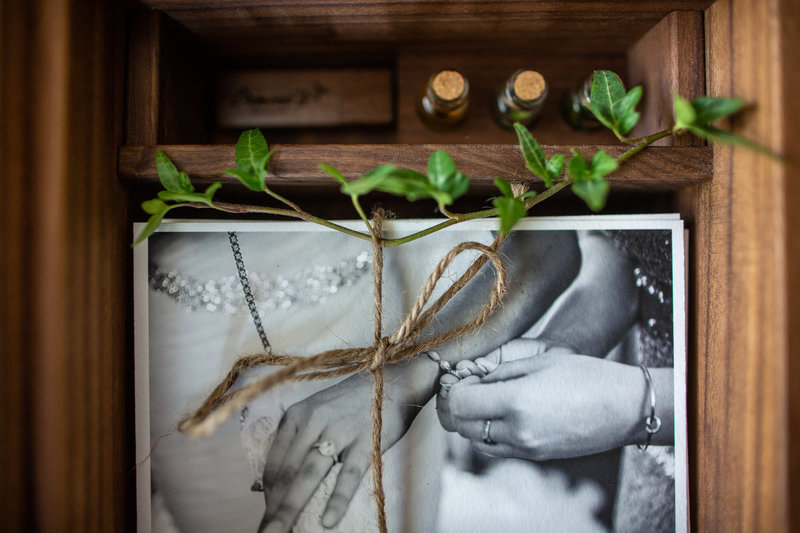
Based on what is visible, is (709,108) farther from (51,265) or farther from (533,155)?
(51,265)

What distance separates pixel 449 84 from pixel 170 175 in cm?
30

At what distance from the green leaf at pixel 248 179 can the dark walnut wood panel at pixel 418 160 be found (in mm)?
24

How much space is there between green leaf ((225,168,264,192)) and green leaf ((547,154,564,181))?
26 cm

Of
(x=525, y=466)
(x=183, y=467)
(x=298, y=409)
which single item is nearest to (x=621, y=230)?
(x=525, y=466)

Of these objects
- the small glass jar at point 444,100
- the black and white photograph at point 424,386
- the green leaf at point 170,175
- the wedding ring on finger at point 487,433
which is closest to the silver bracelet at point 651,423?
the black and white photograph at point 424,386

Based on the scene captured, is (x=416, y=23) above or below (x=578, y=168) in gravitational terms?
above

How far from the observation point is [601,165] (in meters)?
0.40

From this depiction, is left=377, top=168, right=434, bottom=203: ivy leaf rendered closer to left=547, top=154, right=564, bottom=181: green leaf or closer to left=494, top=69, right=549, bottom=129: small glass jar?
left=547, top=154, right=564, bottom=181: green leaf

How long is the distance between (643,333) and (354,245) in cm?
32

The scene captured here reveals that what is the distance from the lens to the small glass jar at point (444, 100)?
0.52 m

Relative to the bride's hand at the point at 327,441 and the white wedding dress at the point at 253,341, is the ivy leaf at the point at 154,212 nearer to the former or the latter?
the white wedding dress at the point at 253,341

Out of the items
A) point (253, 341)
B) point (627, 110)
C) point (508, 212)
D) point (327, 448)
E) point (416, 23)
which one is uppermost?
point (416, 23)

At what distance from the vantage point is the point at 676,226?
18.9 inches

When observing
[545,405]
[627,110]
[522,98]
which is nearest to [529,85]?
[522,98]
